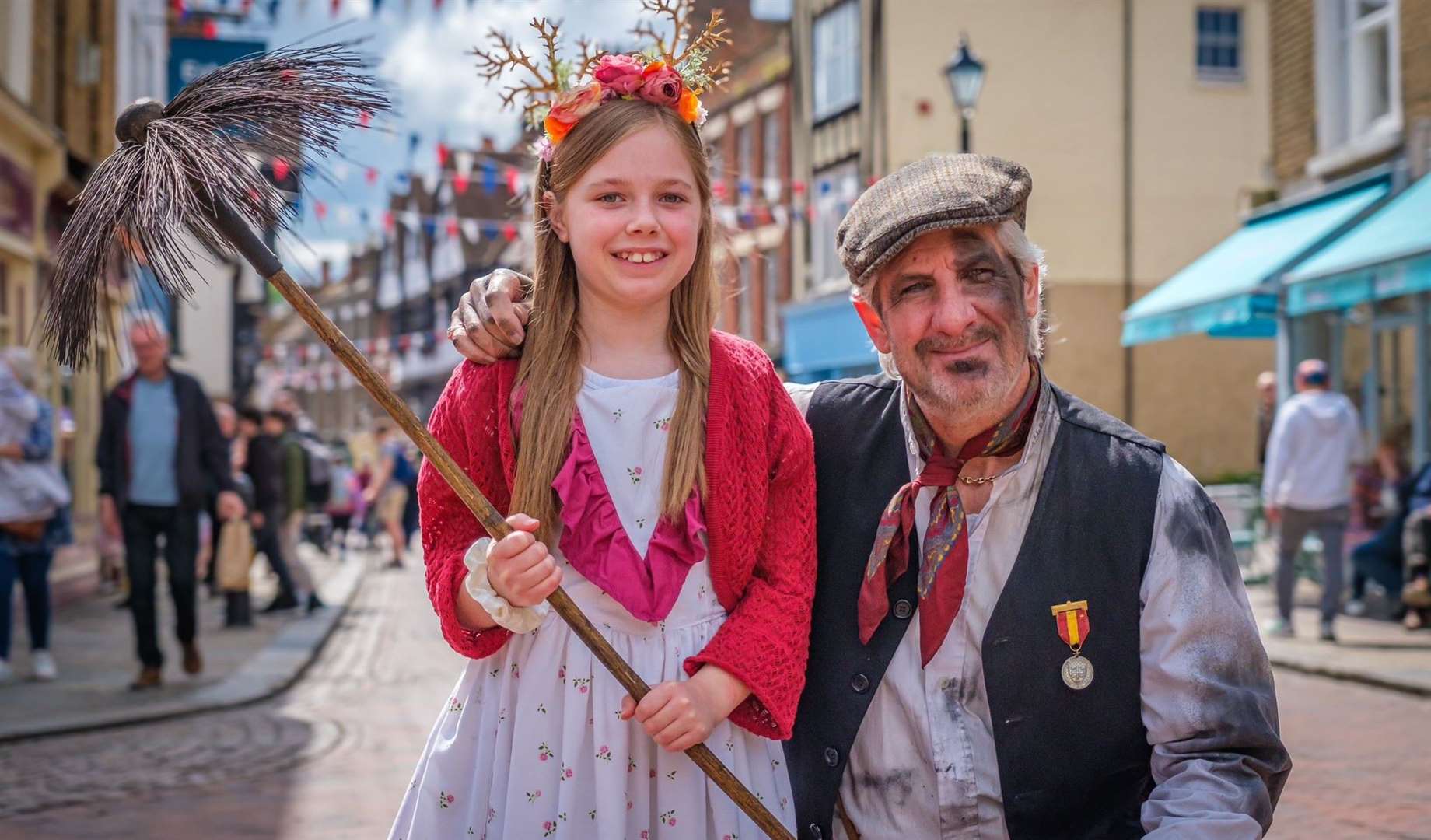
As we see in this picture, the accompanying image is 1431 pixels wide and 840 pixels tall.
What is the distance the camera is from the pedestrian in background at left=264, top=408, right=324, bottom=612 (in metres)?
11.6

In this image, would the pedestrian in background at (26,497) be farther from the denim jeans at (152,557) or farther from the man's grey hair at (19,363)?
the denim jeans at (152,557)

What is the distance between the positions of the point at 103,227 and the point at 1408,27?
1192cm

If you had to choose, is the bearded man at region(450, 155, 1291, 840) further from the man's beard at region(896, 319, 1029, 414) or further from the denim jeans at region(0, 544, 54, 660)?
the denim jeans at region(0, 544, 54, 660)

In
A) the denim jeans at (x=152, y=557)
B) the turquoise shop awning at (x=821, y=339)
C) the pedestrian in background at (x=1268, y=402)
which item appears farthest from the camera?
the turquoise shop awning at (x=821, y=339)

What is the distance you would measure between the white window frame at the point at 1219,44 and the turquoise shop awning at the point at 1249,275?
8.03m

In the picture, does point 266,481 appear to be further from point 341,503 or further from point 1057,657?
point 1057,657

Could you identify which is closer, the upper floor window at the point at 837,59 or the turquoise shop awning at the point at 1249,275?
the turquoise shop awning at the point at 1249,275

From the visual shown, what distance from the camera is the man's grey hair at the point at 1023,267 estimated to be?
236cm

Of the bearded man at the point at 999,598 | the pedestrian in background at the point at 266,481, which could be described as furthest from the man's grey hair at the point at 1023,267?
the pedestrian in background at the point at 266,481

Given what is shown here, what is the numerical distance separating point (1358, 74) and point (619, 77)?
12203 mm

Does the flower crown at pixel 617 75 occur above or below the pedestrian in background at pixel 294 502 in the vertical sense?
above

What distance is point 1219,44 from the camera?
2239cm

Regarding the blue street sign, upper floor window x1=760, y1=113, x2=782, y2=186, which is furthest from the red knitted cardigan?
upper floor window x1=760, y1=113, x2=782, y2=186

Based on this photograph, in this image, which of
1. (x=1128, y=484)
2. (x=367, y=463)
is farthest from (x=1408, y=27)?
(x=367, y=463)
